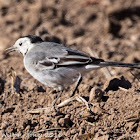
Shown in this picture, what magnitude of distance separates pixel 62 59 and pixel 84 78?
1925mm

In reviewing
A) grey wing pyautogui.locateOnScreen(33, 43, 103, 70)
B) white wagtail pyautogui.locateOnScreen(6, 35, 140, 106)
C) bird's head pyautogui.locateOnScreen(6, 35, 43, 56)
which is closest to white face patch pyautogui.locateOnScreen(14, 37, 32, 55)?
bird's head pyautogui.locateOnScreen(6, 35, 43, 56)

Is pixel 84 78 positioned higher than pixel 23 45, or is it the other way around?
pixel 23 45

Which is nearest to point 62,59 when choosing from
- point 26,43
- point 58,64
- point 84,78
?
point 58,64

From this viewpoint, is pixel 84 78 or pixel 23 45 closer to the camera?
pixel 23 45

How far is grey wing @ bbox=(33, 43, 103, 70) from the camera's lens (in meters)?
6.09

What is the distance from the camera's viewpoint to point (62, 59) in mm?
6250

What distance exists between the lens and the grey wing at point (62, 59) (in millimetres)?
6090

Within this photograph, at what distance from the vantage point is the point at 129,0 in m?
11.5

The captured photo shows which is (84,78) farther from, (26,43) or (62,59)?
(62,59)

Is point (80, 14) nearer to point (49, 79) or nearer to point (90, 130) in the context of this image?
point (49, 79)

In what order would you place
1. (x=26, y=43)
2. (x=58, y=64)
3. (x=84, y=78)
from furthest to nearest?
(x=84, y=78) → (x=26, y=43) → (x=58, y=64)

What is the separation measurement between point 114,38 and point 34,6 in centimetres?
285

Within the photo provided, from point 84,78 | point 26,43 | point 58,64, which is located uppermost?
point 26,43

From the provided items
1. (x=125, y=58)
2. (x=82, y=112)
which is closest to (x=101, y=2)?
(x=125, y=58)
